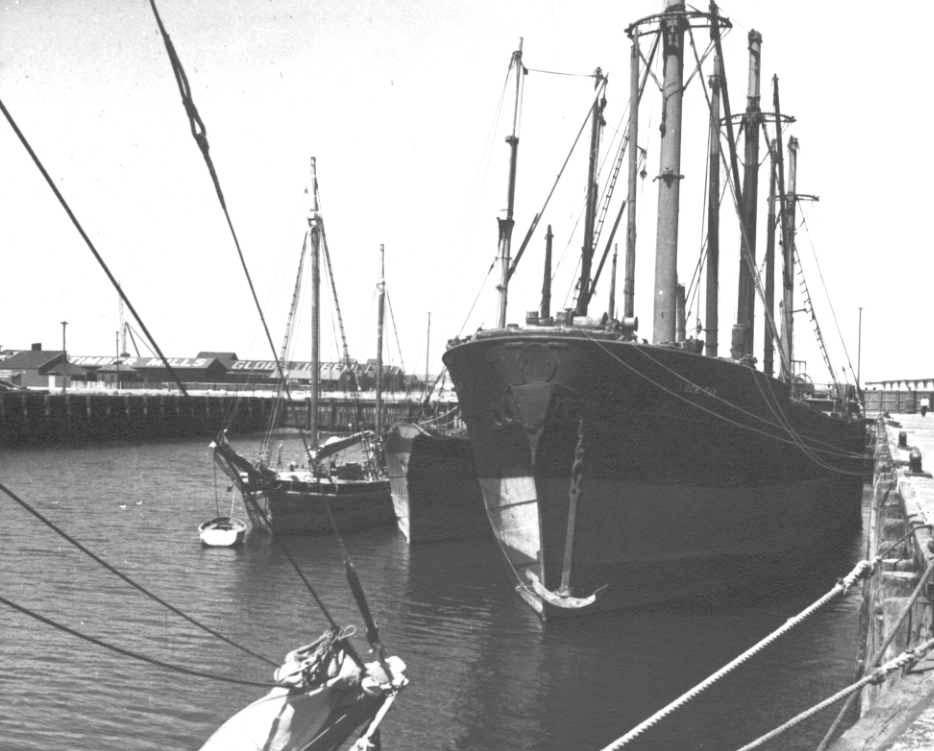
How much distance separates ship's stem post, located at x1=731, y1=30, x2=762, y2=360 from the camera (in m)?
25.8

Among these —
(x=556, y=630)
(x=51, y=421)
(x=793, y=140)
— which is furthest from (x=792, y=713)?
(x=51, y=421)

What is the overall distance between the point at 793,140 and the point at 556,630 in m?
28.0

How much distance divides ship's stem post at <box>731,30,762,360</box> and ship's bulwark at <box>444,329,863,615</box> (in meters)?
7.53

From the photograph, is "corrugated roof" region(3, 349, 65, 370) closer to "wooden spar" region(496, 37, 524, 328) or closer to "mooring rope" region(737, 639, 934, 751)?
"wooden spar" region(496, 37, 524, 328)

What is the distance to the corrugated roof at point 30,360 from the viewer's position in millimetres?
91750

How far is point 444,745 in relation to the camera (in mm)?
10922

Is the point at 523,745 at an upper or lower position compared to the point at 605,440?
lower

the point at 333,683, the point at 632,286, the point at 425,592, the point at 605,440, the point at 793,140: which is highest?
the point at 793,140

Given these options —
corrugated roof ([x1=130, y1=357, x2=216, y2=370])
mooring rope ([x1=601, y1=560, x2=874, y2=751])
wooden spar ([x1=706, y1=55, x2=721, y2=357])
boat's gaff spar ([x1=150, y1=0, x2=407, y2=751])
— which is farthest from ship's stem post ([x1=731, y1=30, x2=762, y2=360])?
corrugated roof ([x1=130, y1=357, x2=216, y2=370])

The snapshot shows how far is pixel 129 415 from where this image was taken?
2699 inches

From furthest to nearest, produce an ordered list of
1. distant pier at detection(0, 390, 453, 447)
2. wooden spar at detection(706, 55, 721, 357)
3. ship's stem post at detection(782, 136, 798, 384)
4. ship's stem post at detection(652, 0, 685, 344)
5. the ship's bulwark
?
1. distant pier at detection(0, 390, 453, 447)
2. ship's stem post at detection(782, 136, 798, 384)
3. wooden spar at detection(706, 55, 721, 357)
4. ship's stem post at detection(652, 0, 685, 344)
5. the ship's bulwark

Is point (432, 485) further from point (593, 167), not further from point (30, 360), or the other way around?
point (30, 360)

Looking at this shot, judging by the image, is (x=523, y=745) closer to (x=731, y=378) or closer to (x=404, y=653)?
(x=404, y=653)

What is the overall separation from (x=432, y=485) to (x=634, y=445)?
1064 cm
